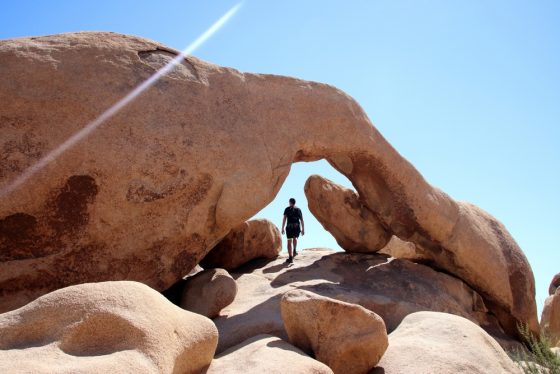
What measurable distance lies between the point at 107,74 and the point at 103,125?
0.60 metres

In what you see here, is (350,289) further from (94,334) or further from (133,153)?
(94,334)

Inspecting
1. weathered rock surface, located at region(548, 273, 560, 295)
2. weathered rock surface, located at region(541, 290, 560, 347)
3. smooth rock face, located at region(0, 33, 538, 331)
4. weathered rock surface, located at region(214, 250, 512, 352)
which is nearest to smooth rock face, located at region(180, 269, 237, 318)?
weathered rock surface, located at region(214, 250, 512, 352)

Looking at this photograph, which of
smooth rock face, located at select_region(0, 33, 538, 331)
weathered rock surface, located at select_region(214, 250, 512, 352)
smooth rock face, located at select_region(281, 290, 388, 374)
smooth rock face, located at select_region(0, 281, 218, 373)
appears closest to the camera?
smooth rock face, located at select_region(0, 281, 218, 373)

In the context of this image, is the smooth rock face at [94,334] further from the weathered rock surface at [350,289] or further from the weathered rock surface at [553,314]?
the weathered rock surface at [553,314]

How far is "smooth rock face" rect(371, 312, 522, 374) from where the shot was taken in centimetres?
394

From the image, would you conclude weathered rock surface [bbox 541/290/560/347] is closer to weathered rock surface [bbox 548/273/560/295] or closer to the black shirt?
weathered rock surface [bbox 548/273/560/295]

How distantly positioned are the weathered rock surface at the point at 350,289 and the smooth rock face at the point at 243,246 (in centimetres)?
17

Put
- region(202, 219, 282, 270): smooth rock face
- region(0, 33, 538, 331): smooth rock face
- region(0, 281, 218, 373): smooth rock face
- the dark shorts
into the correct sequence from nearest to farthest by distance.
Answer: region(0, 281, 218, 373): smooth rock face
region(0, 33, 538, 331): smooth rock face
region(202, 219, 282, 270): smooth rock face
the dark shorts

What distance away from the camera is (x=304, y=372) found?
3205mm

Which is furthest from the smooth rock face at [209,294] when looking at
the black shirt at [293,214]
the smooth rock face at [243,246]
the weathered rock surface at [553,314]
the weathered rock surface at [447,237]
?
the weathered rock surface at [553,314]

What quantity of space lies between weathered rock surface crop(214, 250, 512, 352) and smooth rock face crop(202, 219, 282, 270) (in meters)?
0.17

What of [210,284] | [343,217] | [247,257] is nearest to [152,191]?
[210,284]

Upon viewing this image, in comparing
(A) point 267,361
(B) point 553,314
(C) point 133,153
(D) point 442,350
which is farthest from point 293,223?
(B) point 553,314

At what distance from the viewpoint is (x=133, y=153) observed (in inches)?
215
